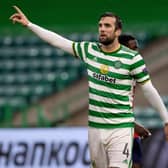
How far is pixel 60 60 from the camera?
14.4 meters

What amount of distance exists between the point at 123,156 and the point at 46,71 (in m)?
8.22

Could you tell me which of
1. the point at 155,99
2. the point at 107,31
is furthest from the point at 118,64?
the point at 155,99

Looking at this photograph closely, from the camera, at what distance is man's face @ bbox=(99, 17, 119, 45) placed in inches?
243

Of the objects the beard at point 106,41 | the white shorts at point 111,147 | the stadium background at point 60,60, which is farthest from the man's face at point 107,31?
the stadium background at point 60,60

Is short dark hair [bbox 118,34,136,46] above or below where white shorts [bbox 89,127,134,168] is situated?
above

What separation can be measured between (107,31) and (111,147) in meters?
0.92

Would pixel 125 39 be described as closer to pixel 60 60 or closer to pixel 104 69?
pixel 104 69

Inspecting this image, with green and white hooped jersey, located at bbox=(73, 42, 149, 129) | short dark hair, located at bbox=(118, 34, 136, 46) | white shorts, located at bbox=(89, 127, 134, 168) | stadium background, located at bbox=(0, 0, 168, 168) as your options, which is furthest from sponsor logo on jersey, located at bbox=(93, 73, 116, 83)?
stadium background, located at bbox=(0, 0, 168, 168)

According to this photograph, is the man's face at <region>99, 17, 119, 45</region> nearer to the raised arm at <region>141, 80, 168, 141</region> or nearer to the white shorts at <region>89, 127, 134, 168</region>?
the raised arm at <region>141, 80, 168, 141</region>

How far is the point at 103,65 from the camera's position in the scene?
6.29m

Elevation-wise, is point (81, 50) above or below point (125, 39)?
below

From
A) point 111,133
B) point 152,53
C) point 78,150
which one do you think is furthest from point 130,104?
point 152,53

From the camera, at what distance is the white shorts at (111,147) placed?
6242 millimetres

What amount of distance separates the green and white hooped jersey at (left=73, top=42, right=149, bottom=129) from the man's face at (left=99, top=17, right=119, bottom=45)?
14cm
